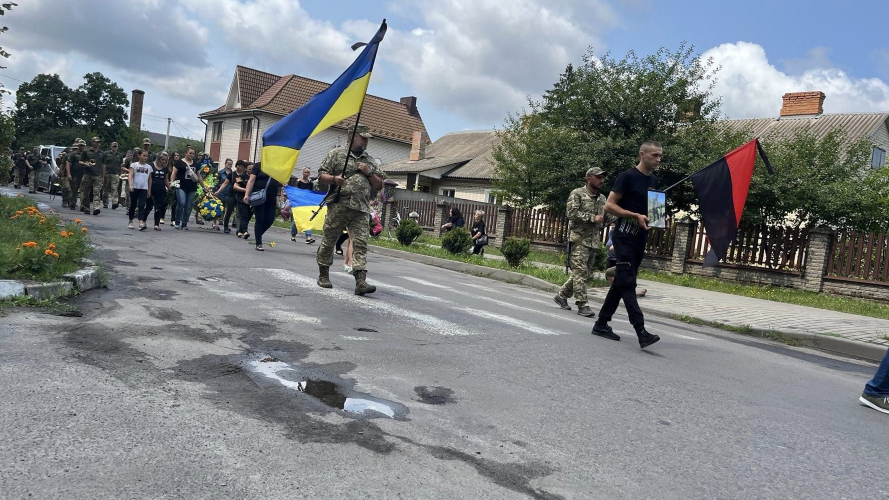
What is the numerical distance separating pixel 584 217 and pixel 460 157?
3808 centimetres

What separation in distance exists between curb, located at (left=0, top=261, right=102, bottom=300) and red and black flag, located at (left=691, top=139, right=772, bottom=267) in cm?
641

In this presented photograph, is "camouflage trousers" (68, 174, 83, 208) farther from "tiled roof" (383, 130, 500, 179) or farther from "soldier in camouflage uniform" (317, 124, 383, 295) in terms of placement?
"tiled roof" (383, 130, 500, 179)

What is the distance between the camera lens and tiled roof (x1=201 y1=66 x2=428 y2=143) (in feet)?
156

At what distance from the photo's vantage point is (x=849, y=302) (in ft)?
48.4

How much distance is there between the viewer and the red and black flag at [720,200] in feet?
25.9

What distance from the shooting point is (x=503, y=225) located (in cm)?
2445

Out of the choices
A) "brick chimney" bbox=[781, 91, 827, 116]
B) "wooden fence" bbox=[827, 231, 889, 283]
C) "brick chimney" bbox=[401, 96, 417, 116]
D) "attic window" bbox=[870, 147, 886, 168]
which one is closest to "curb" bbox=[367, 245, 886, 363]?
"wooden fence" bbox=[827, 231, 889, 283]

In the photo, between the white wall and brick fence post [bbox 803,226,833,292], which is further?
the white wall

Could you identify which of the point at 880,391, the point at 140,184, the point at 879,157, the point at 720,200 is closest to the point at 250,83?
the point at 140,184

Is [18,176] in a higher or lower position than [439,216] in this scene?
lower

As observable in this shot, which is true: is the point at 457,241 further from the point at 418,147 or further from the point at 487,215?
the point at 418,147

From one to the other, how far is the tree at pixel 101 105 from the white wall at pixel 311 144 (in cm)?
2760

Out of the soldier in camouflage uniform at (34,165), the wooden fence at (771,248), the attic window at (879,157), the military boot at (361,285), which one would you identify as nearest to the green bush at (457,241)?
the wooden fence at (771,248)

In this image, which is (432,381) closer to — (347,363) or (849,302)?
(347,363)
